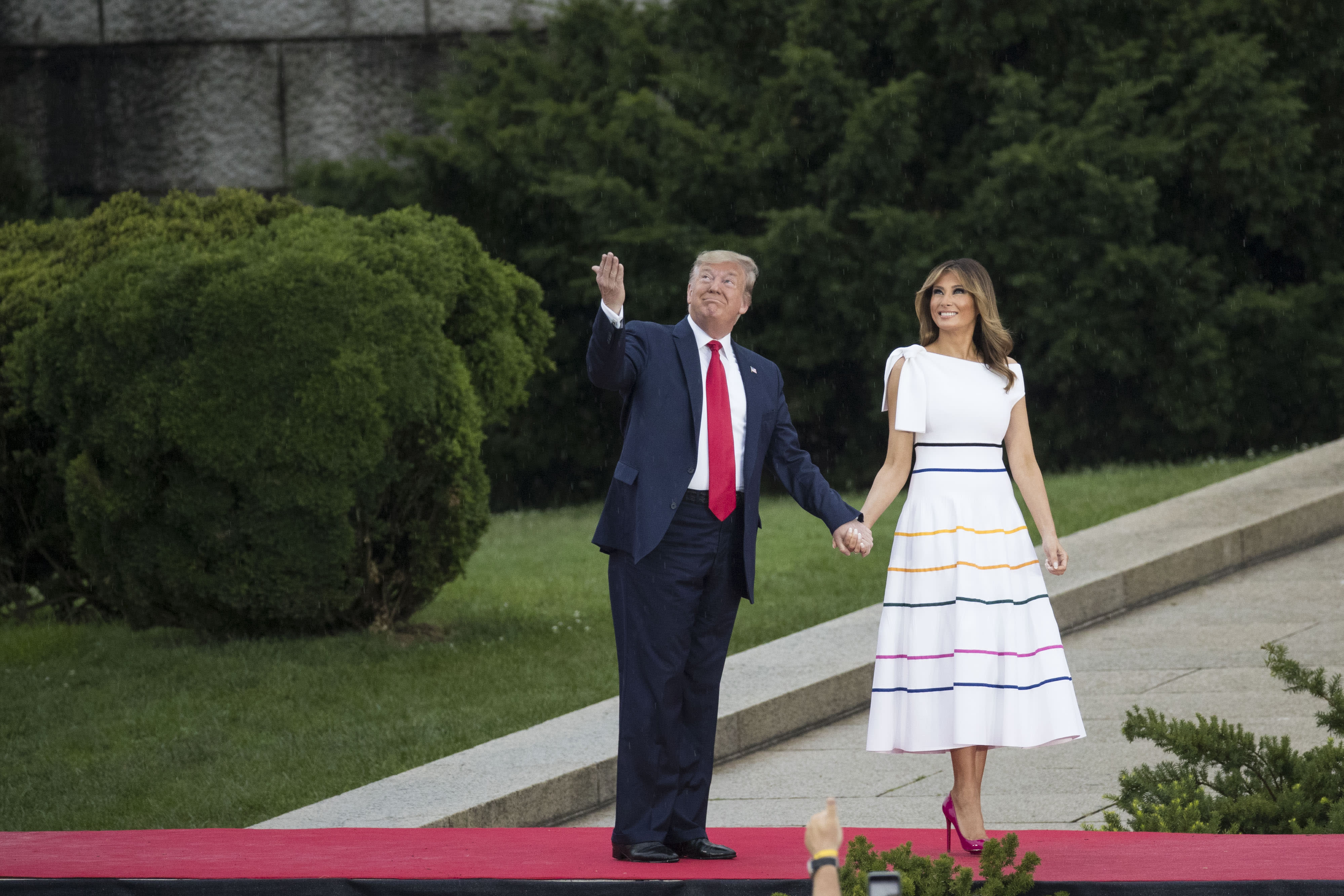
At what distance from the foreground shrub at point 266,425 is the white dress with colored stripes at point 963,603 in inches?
177

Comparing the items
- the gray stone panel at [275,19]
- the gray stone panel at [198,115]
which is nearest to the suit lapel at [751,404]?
the gray stone panel at [275,19]

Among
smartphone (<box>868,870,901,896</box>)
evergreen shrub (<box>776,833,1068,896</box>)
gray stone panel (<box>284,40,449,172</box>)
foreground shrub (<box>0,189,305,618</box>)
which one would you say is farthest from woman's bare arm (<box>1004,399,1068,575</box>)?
gray stone panel (<box>284,40,449,172</box>)

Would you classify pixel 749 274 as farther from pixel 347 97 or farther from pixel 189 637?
pixel 347 97

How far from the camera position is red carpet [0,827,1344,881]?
4066mm

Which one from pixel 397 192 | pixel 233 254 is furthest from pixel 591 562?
pixel 397 192

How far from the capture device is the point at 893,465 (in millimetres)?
4691

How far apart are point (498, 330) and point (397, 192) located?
370 inches

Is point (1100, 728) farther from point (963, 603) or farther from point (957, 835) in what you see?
point (963, 603)

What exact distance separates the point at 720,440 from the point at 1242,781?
2.01 m

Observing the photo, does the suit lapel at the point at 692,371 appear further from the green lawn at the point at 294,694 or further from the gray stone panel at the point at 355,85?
the gray stone panel at the point at 355,85

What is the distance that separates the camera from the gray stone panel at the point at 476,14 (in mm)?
20859

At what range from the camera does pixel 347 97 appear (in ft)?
69.5

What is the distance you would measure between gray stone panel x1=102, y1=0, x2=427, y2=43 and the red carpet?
17736 millimetres

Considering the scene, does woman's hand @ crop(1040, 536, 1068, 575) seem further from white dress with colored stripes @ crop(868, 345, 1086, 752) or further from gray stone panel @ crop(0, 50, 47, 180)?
gray stone panel @ crop(0, 50, 47, 180)
